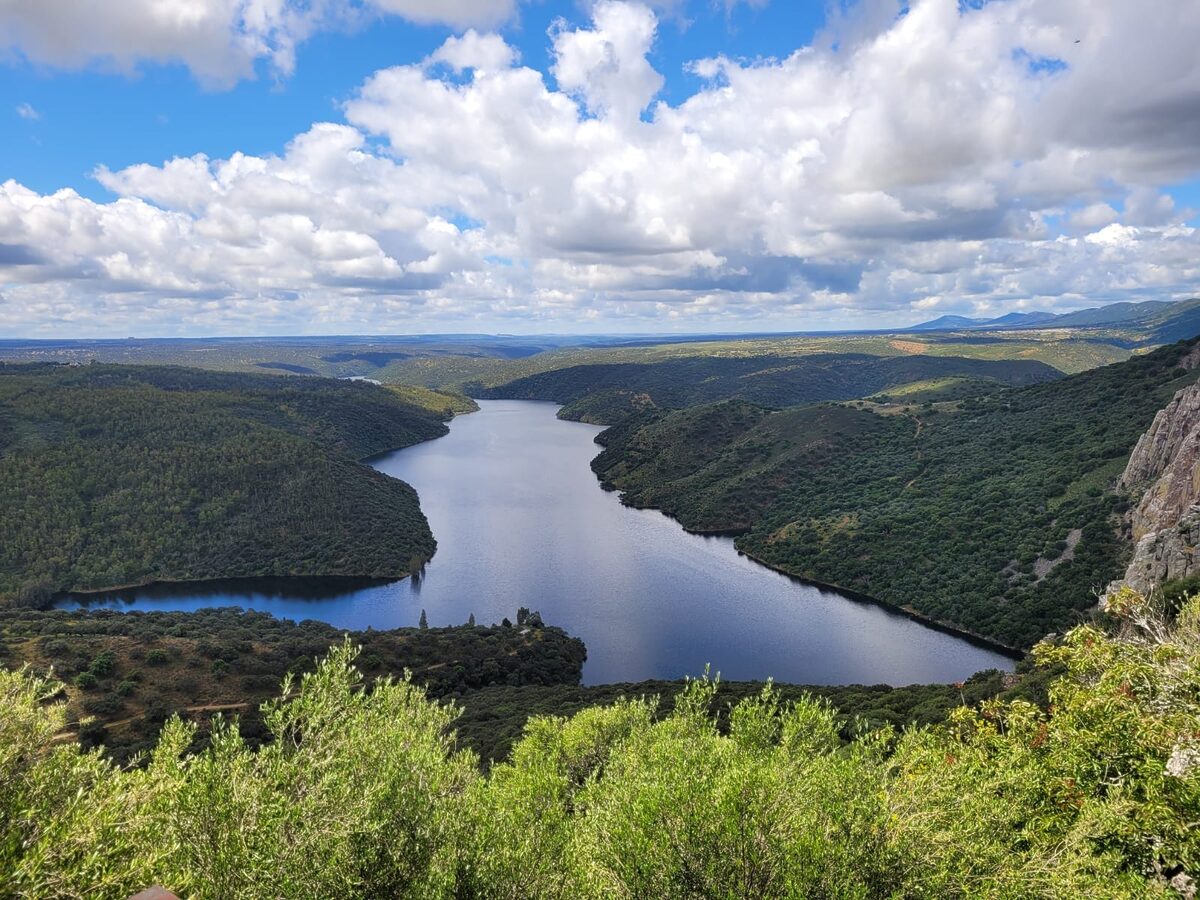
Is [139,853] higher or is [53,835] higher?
[53,835]

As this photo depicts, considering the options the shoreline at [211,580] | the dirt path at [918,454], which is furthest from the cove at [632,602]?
the dirt path at [918,454]

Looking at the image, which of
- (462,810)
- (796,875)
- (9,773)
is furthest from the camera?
(462,810)

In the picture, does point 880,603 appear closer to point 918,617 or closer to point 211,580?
point 918,617

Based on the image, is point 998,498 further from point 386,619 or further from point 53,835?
point 53,835

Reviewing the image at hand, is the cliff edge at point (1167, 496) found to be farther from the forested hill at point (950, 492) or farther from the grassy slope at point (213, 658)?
the grassy slope at point (213, 658)

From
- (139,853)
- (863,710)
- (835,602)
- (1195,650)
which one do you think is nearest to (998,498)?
(835,602)

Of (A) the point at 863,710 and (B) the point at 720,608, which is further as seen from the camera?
(B) the point at 720,608

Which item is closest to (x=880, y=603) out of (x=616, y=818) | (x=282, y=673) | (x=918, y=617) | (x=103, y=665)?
(x=918, y=617)

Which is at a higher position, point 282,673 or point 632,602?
point 282,673
